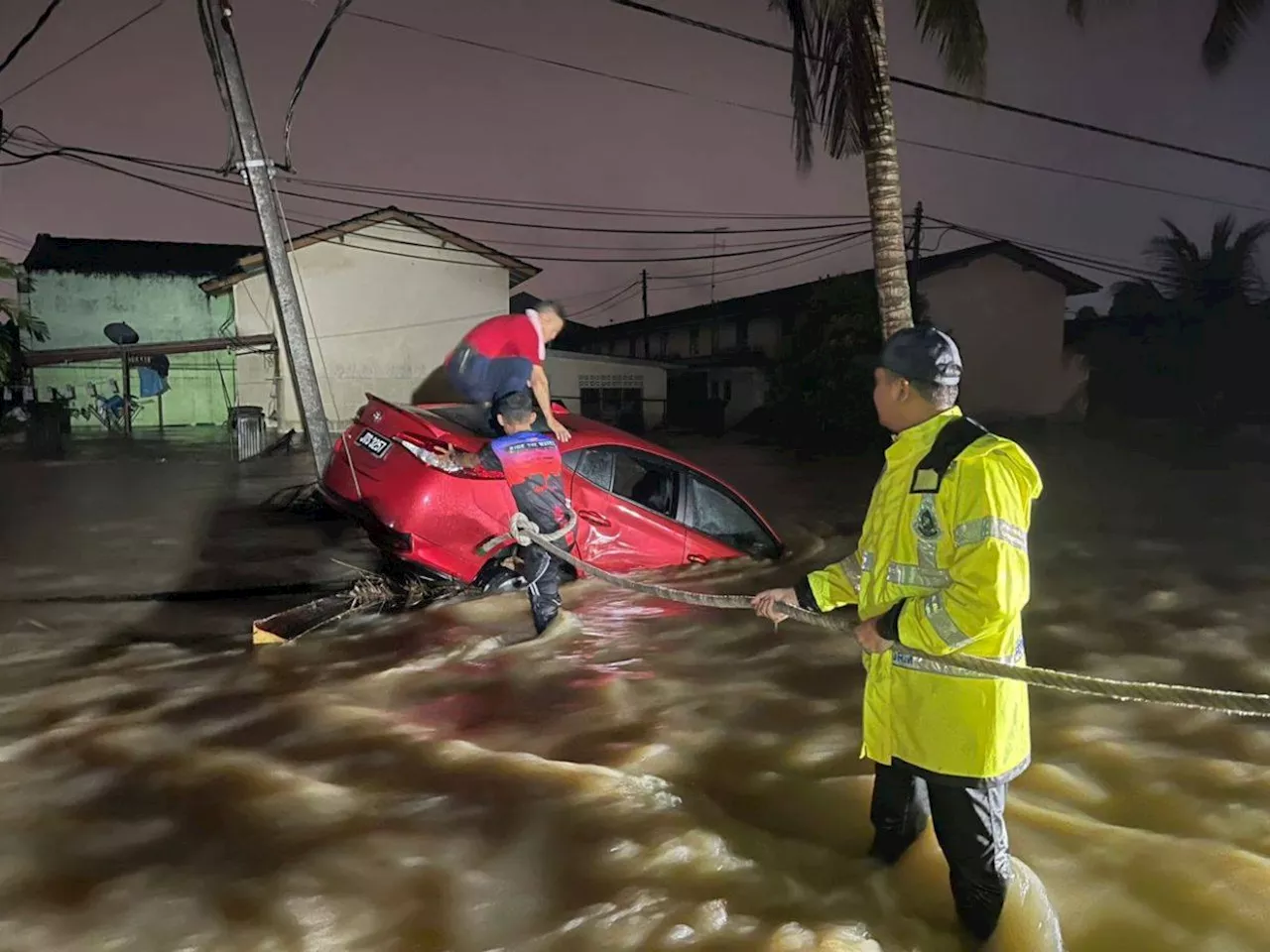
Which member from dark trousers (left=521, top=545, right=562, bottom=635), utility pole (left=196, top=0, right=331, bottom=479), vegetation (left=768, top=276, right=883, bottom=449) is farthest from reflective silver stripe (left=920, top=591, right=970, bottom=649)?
vegetation (left=768, top=276, right=883, bottom=449)

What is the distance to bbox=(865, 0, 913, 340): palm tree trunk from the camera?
8.20 metres

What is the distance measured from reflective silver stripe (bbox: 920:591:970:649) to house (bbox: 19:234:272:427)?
33.7m

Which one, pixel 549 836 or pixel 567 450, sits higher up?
pixel 567 450

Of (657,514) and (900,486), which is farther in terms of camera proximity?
(657,514)

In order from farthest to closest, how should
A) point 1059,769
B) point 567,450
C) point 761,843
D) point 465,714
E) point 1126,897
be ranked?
1. point 567,450
2. point 465,714
3. point 1059,769
4. point 761,843
5. point 1126,897

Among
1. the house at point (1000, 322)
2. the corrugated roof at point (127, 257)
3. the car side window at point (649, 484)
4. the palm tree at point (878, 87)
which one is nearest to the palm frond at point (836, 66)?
the palm tree at point (878, 87)

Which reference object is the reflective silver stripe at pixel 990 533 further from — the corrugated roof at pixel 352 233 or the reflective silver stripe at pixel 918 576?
the corrugated roof at pixel 352 233

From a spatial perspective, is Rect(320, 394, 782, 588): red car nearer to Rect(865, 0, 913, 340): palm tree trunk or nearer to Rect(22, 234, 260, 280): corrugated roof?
Rect(865, 0, 913, 340): palm tree trunk

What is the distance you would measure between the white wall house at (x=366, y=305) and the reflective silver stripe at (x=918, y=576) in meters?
24.8

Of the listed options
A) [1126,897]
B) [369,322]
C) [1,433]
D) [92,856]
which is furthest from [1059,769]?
[1,433]

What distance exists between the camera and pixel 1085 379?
28.9 metres

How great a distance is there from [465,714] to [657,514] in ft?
7.86

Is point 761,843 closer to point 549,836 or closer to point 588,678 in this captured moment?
point 549,836

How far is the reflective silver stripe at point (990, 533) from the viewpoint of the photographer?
213 centimetres
